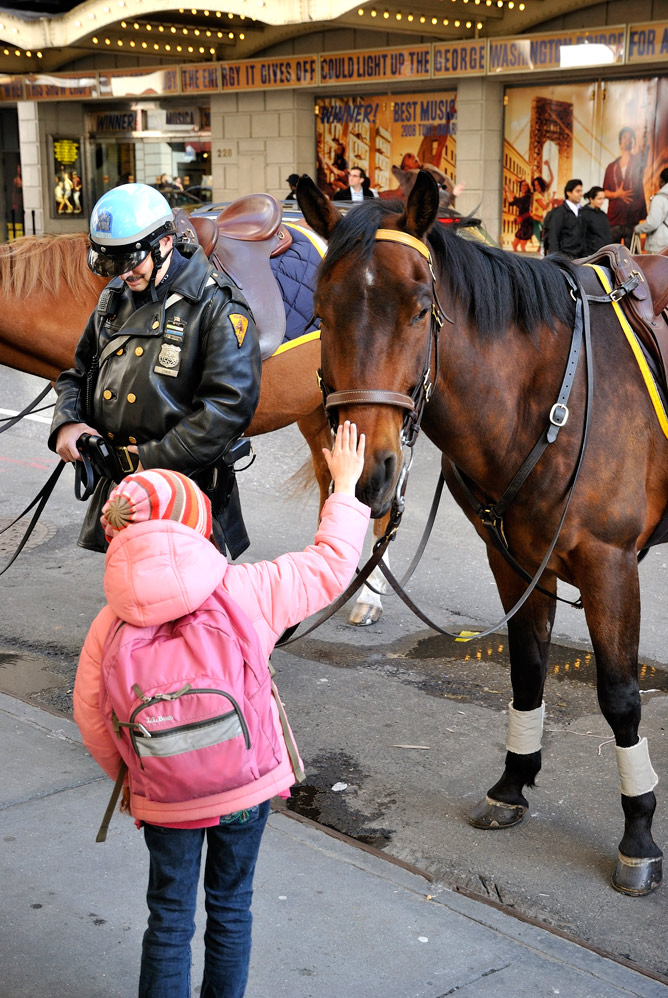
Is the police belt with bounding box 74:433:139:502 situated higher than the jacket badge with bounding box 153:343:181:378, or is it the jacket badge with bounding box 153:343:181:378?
the jacket badge with bounding box 153:343:181:378

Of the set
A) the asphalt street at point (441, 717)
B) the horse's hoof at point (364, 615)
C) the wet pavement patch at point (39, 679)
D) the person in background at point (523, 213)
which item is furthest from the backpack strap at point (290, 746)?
the person in background at point (523, 213)

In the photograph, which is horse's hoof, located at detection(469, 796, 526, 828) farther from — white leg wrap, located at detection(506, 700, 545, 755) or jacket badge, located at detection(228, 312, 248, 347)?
jacket badge, located at detection(228, 312, 248, 347)

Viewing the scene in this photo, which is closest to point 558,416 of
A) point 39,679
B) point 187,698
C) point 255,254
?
point 187,698

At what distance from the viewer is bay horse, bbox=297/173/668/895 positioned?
2941 millimetres

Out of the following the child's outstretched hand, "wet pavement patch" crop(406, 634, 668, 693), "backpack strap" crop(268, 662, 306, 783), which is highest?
the child's outstretched hand

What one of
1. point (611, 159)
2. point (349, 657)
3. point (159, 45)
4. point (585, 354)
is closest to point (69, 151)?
point (159, 45)

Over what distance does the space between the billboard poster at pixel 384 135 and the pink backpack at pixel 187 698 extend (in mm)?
18079

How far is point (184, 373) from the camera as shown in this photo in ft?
12.3

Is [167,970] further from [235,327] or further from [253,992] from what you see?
[235,327]

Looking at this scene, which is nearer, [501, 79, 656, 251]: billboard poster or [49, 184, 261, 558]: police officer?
[49, 184, 261, 558]: police officer

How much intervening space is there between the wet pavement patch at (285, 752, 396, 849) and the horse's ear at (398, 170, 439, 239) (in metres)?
2.12

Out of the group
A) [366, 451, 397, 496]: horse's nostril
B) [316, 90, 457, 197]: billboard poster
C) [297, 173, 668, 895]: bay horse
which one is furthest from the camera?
[316, 90, 457, 197]: billboard poster

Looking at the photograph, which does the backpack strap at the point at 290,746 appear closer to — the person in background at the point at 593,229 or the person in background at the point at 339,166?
the person in background at the point at 593,229

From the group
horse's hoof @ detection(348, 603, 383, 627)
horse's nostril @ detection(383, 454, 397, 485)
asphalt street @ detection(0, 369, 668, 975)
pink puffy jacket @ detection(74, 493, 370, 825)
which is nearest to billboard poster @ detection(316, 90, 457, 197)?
asphalt street @ detection(0, 369, 668, 975)
